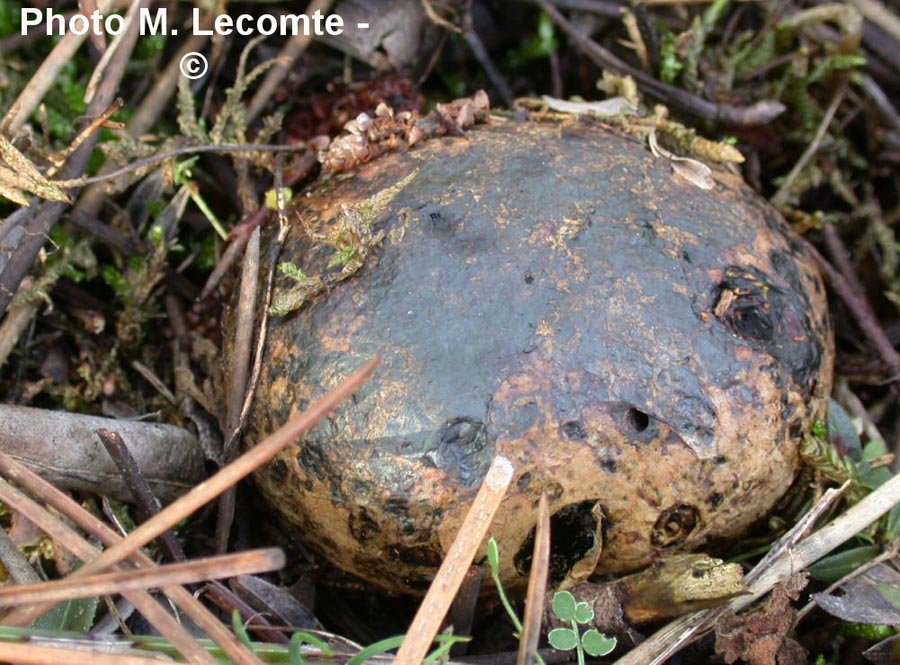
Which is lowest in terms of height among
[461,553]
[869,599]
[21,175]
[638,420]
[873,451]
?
[869,599]

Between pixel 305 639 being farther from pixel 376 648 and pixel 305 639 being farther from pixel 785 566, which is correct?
pixel 785 566

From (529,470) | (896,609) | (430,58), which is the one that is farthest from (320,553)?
(430,58)

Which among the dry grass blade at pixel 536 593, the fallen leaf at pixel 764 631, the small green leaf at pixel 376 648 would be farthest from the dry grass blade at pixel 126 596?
the fallen leaf at pixel 764 631

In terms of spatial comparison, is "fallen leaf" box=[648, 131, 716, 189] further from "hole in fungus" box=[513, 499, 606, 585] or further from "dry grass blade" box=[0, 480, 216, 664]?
"dry grass blade" box=[0, 480, 216, 664]

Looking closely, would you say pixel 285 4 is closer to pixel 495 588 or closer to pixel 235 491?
pixel 235 491

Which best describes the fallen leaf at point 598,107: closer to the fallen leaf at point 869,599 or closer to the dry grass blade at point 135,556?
the fallen leaf at point 869,599

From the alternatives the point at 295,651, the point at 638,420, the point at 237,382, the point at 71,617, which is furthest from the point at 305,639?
the point at 638,420
